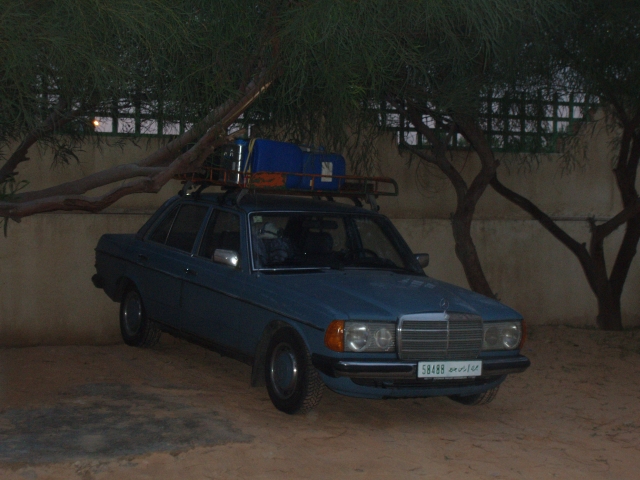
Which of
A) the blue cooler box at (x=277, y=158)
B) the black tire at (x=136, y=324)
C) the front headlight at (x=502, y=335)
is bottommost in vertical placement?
the black tire at (x=136, y=324)

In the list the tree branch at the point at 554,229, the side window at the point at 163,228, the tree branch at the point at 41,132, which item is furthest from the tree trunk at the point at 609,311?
the tree branch at the point at 41,132

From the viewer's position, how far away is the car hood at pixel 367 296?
581 centimetres

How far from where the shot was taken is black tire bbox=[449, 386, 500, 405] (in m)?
6.54

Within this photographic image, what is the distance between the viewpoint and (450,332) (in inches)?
234

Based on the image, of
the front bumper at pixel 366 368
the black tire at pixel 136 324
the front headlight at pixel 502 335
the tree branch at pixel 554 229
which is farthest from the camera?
the tree branch at pixel 554 229

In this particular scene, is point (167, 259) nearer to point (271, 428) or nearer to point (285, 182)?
point (285, 182)

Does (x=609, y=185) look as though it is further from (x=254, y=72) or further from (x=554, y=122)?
(x=254, y=72)

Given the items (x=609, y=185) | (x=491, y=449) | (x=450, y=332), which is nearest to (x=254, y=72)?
(x=450, y=332)

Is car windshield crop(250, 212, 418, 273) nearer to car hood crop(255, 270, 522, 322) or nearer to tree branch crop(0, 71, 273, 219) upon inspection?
car hood crop(255, 270, 522, 322)

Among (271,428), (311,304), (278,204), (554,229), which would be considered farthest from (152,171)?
(554,229)

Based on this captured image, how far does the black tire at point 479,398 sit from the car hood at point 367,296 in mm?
681

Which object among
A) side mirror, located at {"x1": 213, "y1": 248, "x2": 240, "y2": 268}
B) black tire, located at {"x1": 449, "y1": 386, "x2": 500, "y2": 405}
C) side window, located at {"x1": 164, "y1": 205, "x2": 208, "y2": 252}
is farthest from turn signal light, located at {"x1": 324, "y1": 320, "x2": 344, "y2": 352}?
side window, located at {"x1": 164, "y1": 205, "x2": 208, "y2": 252}

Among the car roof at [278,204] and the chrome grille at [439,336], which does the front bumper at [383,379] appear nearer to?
the chrome grille at [439,336]

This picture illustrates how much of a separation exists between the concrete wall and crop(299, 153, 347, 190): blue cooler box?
9.60ft
